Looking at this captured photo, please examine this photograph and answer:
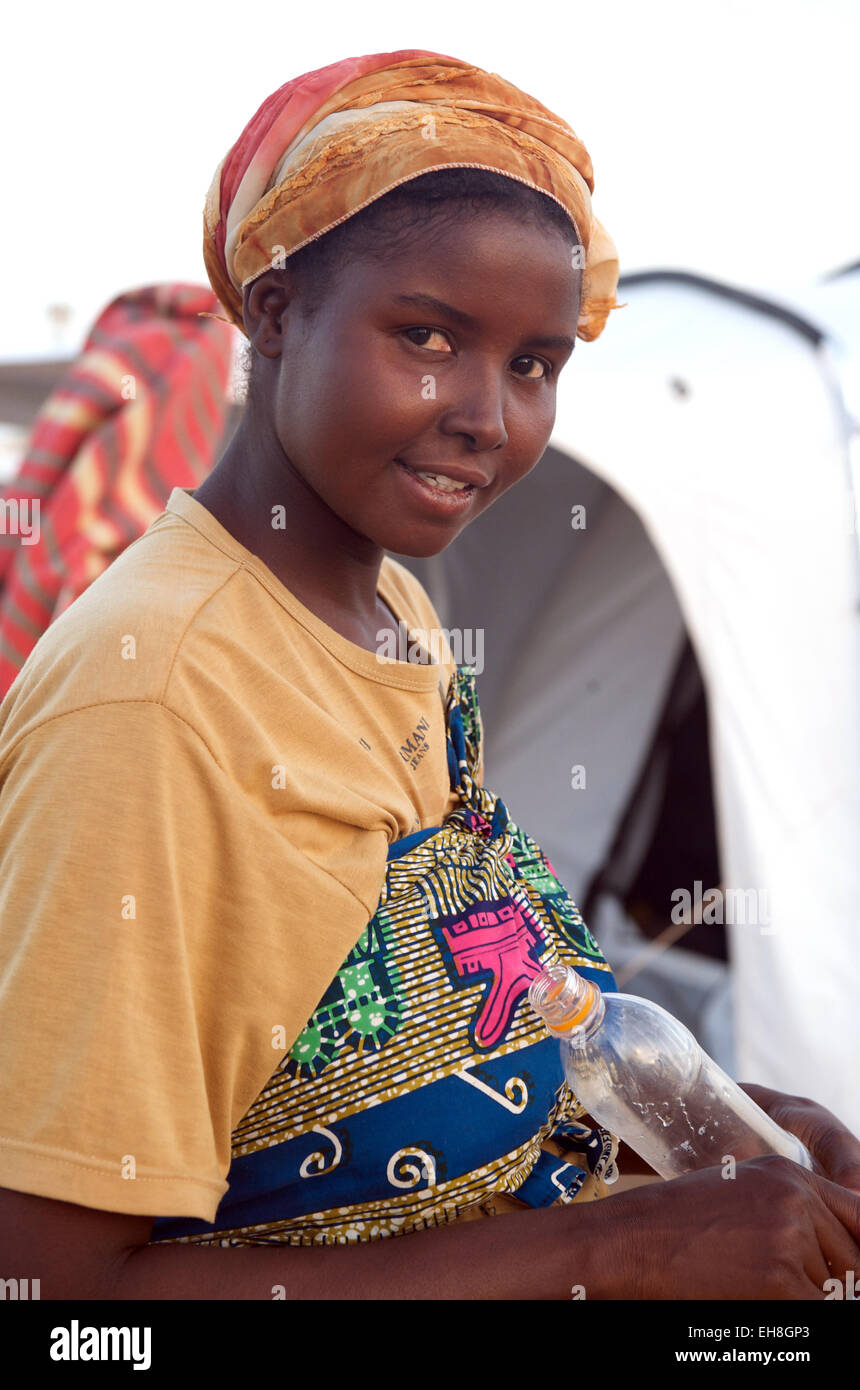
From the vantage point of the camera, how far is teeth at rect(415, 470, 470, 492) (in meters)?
1.16

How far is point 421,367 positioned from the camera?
1.10 m

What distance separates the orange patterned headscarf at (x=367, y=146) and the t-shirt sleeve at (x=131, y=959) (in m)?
0.51

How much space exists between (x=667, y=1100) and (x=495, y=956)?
35cm

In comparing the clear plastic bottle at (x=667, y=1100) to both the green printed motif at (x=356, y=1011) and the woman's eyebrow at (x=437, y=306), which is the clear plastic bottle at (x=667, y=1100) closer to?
the green printed motif at (x=356, y=1011)

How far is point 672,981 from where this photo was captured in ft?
14.6

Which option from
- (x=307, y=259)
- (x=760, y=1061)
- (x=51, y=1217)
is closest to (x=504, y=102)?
(x=307, y=259)

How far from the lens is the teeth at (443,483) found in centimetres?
116

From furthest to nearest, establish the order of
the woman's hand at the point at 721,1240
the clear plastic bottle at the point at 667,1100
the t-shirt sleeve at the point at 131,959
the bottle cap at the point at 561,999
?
the clear plastic bottle at the point at 667,1100 < the bottle cap at the point at 561,999 < the woman's hand at the point at 721,1240 < the t-shirt sleeve at the point at 131,959

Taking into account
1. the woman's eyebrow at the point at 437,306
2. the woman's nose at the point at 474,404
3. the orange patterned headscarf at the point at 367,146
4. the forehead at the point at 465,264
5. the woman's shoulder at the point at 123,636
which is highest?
the orange patterned headscarf at the point at 367,146

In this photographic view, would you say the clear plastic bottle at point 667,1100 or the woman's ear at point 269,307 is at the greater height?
the woman's ear at point 269,307

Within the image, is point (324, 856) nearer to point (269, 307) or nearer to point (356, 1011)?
point (356, 1011)

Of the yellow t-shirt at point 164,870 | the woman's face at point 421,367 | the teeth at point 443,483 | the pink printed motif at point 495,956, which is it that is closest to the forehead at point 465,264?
the woman's face at point 421,367

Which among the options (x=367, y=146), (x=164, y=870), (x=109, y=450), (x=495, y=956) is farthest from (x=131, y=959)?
(x=109, y=450)

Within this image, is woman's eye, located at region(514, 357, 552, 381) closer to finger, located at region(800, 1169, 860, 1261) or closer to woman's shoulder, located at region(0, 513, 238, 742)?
woman's shoulder, located at region(0, 513, 238, 742)
